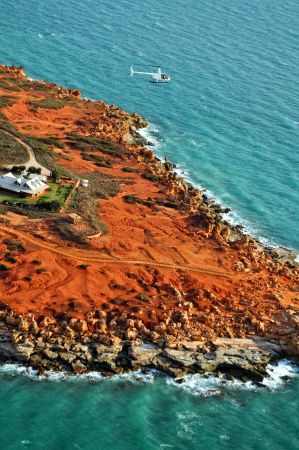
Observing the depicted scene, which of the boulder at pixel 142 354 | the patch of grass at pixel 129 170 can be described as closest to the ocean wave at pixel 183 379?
the boulder at pixel 142 354

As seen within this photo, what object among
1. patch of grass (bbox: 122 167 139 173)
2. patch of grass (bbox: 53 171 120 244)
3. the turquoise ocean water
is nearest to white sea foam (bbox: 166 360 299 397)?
the turquoise ocean water

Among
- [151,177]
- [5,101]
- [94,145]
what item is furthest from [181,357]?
[5,101]

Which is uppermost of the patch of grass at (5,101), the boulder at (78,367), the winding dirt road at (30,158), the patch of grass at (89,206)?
the patch of grass at (5,101)

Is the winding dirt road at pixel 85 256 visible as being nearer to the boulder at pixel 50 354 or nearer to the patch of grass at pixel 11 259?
the patch of grass at pixel 11 259

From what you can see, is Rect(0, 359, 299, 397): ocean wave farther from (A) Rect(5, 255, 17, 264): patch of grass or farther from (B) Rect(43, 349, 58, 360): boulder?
(A) Rect(5, 255, 17, 264): patch of grass

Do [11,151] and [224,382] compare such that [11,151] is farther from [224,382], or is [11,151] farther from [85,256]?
[224,382]

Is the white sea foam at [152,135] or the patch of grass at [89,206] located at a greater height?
the white sea foam at [152,135]

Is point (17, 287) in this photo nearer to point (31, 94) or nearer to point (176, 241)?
point (176, 241)
